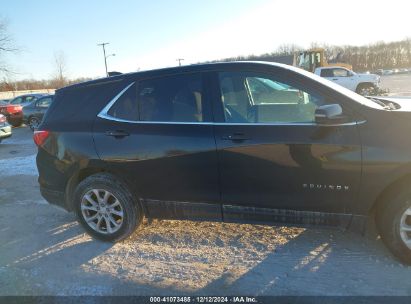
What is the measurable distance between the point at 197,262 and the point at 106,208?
1203 millimetres

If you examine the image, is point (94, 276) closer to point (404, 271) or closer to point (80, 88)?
point (80, 88)

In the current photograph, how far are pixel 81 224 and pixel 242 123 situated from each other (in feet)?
7.29

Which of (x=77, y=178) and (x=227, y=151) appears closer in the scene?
(x=227, y=151)

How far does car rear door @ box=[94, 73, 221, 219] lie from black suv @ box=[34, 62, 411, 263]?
11mm

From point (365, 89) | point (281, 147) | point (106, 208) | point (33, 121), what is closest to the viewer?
point (281, 147)

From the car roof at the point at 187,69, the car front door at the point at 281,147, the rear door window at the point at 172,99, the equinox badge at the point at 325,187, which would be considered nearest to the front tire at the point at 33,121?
the car roof at the point at 187,69

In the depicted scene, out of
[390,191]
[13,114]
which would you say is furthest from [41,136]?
[13,114]

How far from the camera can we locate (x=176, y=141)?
3340 millimetres

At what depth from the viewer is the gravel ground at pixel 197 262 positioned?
2.90 m

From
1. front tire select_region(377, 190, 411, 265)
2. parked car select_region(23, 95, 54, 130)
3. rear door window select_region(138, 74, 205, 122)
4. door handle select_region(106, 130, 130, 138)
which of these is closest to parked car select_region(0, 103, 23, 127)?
parked car select_region(23, 95, 54, 130)

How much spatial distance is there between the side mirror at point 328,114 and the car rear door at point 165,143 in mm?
954

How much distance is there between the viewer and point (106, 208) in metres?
3.82

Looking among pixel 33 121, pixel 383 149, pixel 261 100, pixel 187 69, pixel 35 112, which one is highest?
pixel 187 69

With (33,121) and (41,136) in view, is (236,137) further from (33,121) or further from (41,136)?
(33,121)
